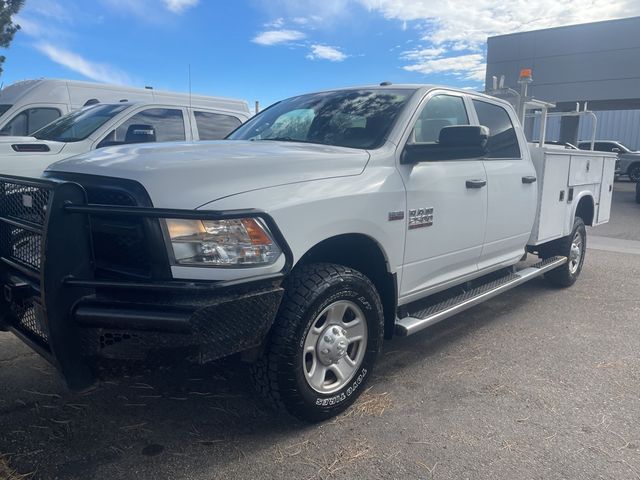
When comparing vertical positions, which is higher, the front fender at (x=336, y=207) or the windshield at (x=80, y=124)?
the windshield at (x=80, y=124)

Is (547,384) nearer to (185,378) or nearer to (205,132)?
(185,378)

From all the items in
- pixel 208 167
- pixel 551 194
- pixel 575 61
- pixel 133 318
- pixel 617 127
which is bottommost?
pixel 133 318

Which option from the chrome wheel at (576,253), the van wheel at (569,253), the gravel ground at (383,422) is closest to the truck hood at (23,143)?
the gravel ground at (383,422)

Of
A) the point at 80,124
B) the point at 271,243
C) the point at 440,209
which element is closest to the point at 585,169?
the point at 440,209

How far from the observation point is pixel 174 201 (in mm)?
2422

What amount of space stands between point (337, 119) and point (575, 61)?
24.1m

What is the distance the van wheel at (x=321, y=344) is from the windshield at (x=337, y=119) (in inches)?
39.3

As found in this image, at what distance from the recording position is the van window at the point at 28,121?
26.8 ft

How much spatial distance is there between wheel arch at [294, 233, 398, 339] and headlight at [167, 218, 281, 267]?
560 mm

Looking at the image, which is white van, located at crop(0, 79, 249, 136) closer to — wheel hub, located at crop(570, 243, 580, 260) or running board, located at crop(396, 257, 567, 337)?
wheel hub, located at crop(570, 243, 580, 260)

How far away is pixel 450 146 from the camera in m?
3.34

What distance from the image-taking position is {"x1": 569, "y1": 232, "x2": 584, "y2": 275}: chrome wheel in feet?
20.0

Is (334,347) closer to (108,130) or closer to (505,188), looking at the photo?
(505,188)

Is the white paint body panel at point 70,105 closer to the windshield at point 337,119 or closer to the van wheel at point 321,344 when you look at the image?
the windshield at point 337,119
